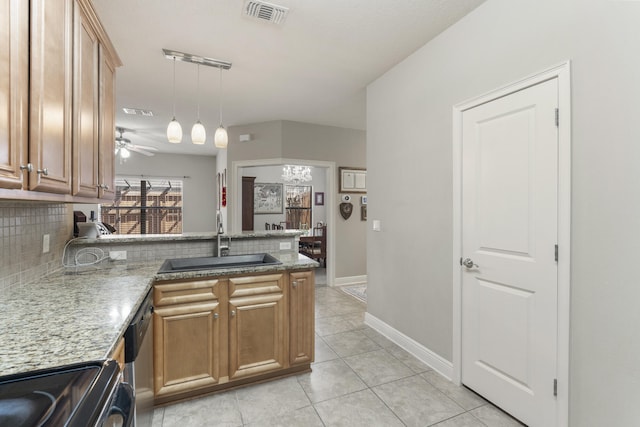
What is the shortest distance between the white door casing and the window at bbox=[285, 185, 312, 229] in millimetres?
5926

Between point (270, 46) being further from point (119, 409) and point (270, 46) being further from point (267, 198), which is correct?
point (267, 198)

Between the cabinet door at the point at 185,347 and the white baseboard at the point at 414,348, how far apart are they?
5.40 feet

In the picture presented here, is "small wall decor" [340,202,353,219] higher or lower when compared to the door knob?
higher

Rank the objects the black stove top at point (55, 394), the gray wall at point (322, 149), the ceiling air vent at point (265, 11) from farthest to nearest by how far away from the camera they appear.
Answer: the gray wall at point (322, 149) → the ceiling air vent at point (265, 11) → the black stove top at point (55, 394)

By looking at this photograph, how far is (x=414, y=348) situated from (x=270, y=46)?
2.91m

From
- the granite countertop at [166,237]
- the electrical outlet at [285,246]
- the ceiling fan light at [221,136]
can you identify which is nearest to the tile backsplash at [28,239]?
the granite countertop at [166,237]

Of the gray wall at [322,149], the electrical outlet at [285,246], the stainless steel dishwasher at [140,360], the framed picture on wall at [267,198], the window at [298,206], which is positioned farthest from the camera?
the window at [298,206]

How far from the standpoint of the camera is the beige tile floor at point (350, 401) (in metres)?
1.82

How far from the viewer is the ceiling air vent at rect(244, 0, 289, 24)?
200 centimetres

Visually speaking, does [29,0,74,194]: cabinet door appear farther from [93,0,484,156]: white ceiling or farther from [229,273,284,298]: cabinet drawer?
[229,273,284,298]: cabinet drawer

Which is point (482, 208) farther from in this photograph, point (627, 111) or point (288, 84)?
point (288, 84)

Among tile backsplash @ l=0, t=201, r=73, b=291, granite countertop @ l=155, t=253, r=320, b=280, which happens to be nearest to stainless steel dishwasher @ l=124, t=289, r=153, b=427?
granite countertop @ l=155, t=253, r=320, b=280

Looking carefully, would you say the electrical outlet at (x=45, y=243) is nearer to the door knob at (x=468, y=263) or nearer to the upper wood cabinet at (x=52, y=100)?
the upper wood cabinet at (x=52, y=100)

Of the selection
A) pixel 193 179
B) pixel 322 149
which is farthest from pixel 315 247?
pixel 193 179
